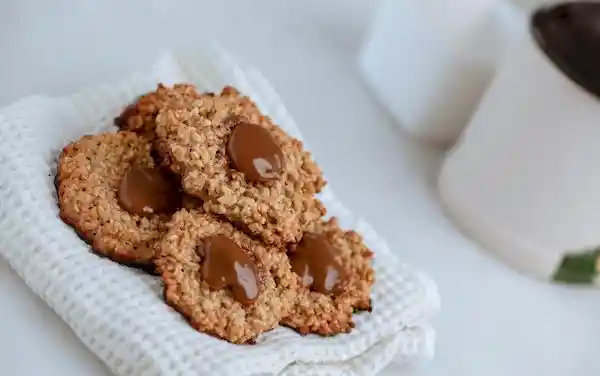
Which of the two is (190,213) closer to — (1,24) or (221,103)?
(221,103)

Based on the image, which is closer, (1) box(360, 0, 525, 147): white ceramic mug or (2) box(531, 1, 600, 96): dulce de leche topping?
(2) box(531, 1, 600, 96): dulce de leche topping

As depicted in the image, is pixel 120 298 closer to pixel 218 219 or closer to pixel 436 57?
pixel 218 219

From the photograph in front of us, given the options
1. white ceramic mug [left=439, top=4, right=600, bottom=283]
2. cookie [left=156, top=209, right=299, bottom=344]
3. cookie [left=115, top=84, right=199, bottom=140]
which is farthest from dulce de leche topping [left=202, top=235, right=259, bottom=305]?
white ceramic mug [left=439, top=4, right=600, bottom=283]

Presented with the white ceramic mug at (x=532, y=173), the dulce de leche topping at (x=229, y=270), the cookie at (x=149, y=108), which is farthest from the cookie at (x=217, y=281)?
the white ceramic mug at (x=532, y=173)

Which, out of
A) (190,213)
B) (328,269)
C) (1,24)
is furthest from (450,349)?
(1,24)

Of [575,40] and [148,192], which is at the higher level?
[575,40]

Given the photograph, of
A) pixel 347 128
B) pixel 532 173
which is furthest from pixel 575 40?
pixel 347 128

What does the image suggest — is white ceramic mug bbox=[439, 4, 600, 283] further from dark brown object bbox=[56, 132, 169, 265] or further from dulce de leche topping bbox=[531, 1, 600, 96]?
dark brown object bbox=[56, 132, 169, 265]
